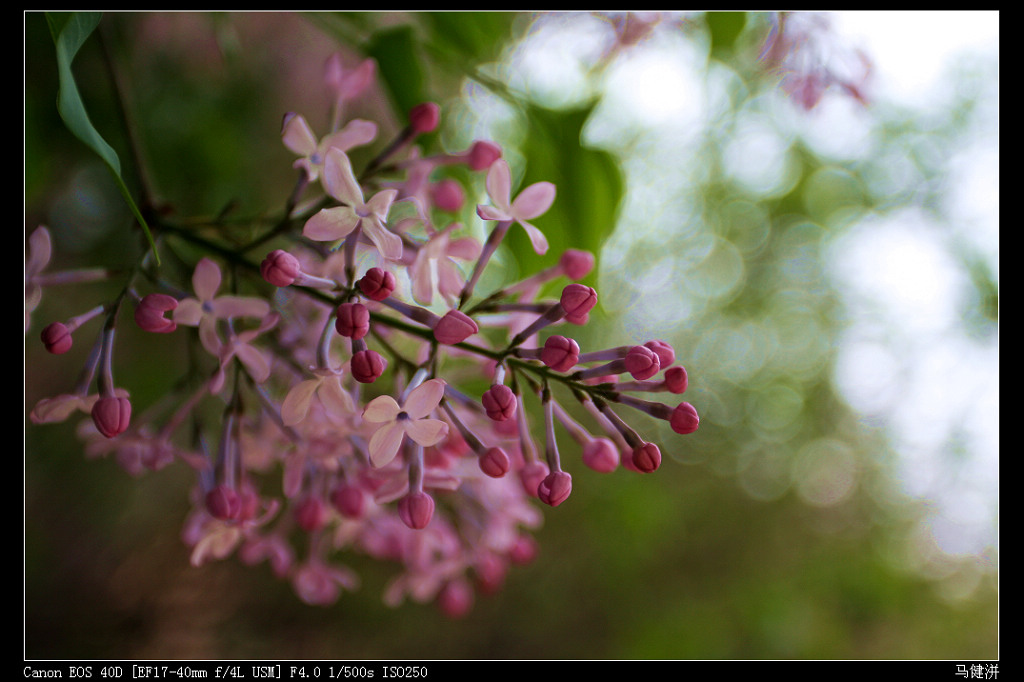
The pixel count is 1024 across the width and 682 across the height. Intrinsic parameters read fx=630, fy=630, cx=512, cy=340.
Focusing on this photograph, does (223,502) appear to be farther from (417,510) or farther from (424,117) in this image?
(424,117)

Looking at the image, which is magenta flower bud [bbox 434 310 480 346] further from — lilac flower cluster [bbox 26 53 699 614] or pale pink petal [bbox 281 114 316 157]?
pale pink petal [bbox 281 114 316 157]

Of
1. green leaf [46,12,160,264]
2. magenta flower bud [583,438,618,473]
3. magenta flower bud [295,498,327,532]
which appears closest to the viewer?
green leaf [46,12,160,264]

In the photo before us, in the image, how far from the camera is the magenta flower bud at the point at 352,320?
14.4 inches

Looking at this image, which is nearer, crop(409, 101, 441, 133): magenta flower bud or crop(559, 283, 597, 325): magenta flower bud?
crop(559, 283, 597, 325): magenta flower bud

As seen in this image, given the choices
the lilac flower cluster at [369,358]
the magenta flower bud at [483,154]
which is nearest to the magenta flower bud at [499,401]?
the lilac flower cluster at [369,358]

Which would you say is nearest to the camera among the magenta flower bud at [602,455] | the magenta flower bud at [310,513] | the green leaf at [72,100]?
the green leaf at [72,100]

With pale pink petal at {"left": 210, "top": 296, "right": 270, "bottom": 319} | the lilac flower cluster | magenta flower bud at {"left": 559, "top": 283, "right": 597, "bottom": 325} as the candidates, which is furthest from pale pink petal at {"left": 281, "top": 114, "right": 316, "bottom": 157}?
magenta flower bud at {"left": 559, "top": 283, "right": 597, "bottom": 325}

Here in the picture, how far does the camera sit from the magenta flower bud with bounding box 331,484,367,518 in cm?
51

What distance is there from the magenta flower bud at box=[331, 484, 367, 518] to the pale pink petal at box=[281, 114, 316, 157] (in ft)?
→ 0.86

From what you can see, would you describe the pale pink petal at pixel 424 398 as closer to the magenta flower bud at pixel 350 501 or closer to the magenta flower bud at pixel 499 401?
the magenta flower bud at pixel 499 401

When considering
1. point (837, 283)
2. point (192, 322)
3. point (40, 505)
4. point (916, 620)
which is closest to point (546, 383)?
point (192, 322)

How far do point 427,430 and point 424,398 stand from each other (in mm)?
21

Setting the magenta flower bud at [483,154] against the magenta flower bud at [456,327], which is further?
the magenta flower bud at [483,154]

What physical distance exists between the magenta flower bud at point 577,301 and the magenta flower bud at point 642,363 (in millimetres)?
38
